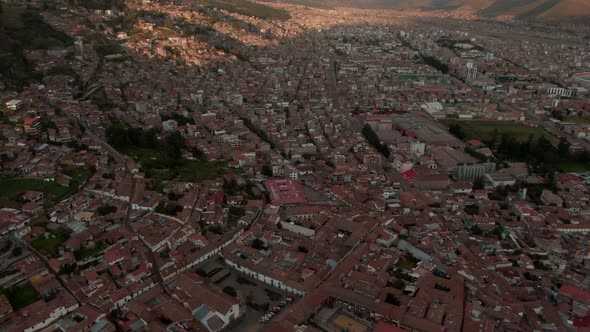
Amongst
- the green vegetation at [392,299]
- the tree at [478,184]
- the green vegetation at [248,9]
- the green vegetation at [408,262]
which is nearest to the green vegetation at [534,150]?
the tree at [478,184]

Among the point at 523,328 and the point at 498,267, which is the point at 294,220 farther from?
the point at 523,328

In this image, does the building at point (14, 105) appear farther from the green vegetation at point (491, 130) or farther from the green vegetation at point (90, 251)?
the green vegetation at point (491, 130)

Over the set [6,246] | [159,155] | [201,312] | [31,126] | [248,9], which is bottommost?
[201,312]

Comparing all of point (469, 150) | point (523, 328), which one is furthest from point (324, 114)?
point (523, 328)

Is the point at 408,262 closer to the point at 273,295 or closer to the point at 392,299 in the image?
the point at 392,299

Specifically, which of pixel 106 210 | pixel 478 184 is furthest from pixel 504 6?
pixel 106 210
